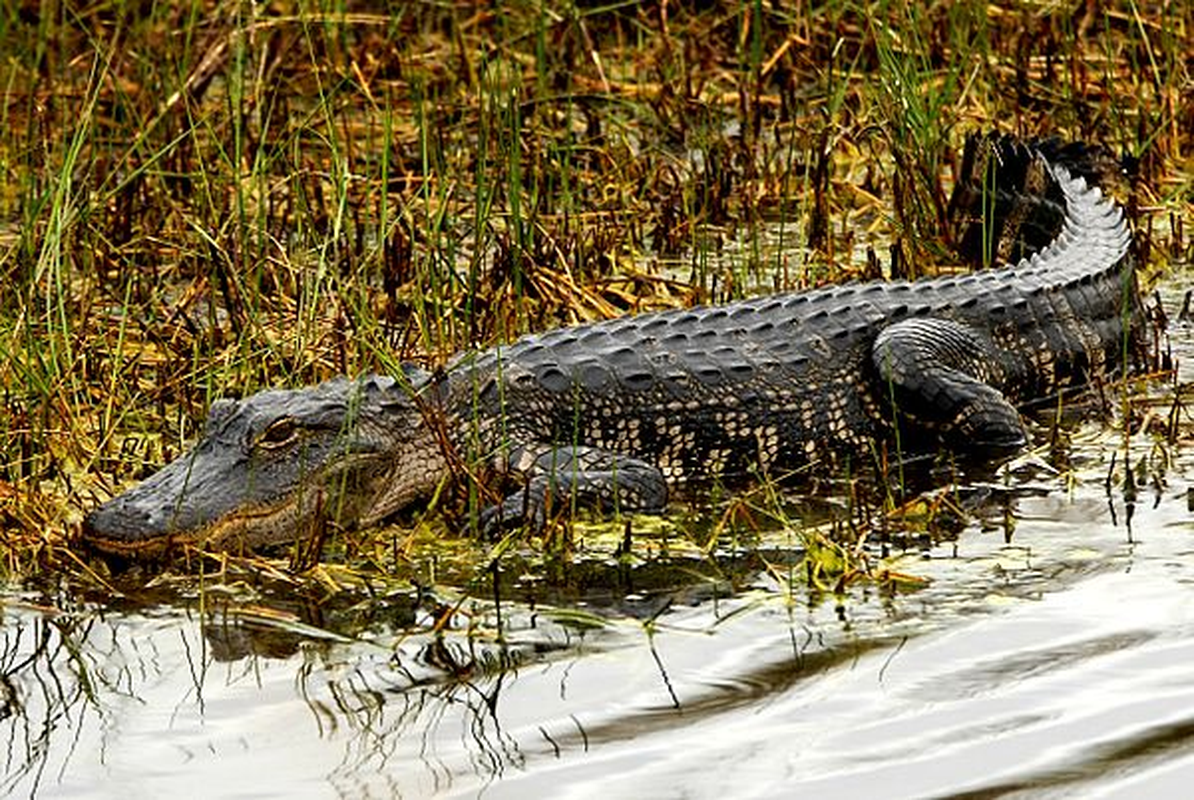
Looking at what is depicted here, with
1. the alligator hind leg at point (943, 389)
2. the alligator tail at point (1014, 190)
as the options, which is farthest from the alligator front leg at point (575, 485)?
the alligator tail at point (1014, 190)

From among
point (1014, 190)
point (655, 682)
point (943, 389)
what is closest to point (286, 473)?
point (655, 682)

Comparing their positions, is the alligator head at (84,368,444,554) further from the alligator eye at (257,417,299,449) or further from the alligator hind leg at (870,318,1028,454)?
the alligator hind leg at (870,318,1028,454)

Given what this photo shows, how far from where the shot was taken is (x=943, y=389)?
21.4 ft

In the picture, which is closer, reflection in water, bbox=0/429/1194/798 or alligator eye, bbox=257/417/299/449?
reflection in water, bbox=0/429/1194/798

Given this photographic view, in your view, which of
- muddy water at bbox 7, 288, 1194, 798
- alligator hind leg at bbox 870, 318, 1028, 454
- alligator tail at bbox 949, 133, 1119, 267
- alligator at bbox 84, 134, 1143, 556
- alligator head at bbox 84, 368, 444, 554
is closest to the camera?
muddy water at bbox 7, 288, 1194, 798

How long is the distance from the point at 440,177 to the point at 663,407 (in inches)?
69.8

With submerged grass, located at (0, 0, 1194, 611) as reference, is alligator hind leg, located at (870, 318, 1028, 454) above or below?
below

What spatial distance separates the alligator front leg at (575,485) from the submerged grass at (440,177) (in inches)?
6.0

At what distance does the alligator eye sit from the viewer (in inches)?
228

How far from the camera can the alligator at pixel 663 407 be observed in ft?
18.9

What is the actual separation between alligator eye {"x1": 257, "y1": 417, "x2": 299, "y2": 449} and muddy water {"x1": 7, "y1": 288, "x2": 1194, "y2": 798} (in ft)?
2.06

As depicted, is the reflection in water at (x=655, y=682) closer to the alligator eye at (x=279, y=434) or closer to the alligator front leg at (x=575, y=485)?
the alligator front leg at (x=575, y=485)

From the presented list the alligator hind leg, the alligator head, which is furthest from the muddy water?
the alligator hind leg

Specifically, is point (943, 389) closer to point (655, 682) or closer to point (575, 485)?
point (575, 485)
